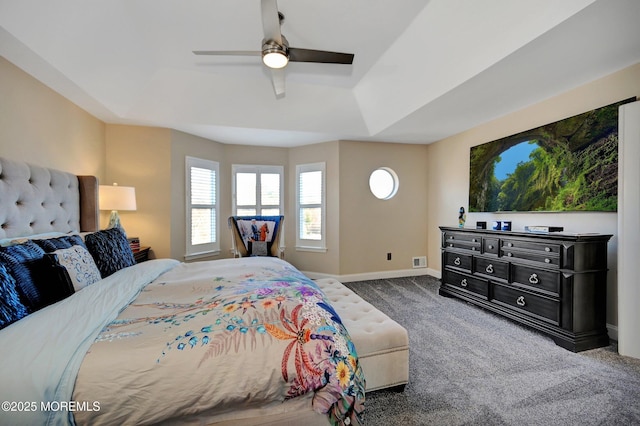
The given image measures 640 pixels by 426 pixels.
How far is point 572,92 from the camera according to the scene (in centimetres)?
267

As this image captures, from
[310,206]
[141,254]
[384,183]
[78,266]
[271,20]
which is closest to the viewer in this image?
[78,266]

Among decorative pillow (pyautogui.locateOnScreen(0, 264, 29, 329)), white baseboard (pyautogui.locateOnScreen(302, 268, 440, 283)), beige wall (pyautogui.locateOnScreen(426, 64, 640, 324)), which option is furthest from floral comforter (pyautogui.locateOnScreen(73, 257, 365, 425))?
white baseboard (pyautogui.locateOnScreen(302, 268, 440, 283))

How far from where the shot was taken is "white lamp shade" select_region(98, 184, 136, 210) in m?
2.95

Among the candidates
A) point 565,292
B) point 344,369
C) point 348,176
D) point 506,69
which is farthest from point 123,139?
point 565,292

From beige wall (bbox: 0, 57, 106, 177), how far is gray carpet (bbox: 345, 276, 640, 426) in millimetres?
3313

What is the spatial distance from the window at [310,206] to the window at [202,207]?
4.62 feet

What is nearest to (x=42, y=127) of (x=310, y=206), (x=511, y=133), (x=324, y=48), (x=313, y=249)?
(x=324, y=48)

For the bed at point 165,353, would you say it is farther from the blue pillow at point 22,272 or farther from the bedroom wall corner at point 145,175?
the bedroom wall corner at point 145,175

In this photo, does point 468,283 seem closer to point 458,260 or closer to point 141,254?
point 458,260

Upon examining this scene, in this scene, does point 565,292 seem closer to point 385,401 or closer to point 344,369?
point 385,401

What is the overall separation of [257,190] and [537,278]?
4.02 metres

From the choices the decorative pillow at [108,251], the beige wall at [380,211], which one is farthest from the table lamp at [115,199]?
the beige wall at [380,211]

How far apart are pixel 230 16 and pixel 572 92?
335 cm

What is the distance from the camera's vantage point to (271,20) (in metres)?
1.76
